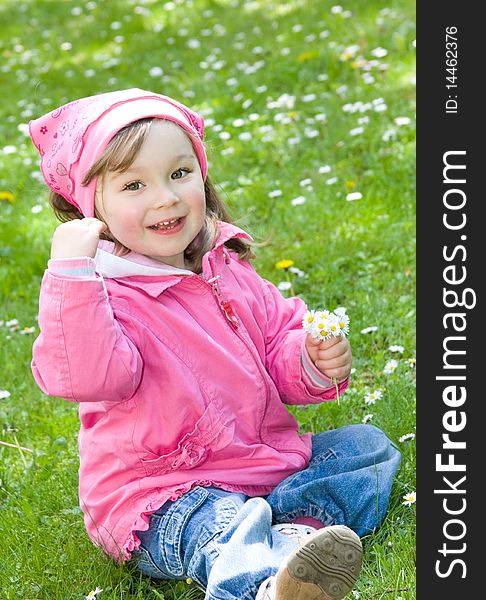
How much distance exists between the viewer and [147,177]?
8.48 feet

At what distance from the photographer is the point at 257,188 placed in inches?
191

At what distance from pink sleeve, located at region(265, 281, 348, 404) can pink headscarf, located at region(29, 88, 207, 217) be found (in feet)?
1.47

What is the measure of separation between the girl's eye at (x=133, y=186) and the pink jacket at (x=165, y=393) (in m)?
0.18

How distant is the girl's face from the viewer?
258 cm

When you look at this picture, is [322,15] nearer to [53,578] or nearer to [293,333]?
[293,333]

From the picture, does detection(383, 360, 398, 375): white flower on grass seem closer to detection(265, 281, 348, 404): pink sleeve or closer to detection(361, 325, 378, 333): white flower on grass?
detection(361, 325, 378, 333): white flower on grass

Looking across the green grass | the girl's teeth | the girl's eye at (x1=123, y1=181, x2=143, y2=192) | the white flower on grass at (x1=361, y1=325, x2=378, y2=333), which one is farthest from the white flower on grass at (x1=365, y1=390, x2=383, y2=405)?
the girl's eye at (x1=123, y1=181, x2=143, y2=192)

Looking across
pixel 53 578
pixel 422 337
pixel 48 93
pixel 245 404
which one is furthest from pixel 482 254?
pixel 48 93

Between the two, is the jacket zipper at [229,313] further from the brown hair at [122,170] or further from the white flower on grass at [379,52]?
the white flower on grass at [379,52]

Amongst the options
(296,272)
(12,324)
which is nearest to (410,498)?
(296,272)

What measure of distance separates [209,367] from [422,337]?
0.53 metres

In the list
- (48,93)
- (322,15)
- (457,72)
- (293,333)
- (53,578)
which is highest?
(322,15)

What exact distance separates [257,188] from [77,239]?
8.04 feet

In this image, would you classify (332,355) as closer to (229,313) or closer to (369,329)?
(229,313)
